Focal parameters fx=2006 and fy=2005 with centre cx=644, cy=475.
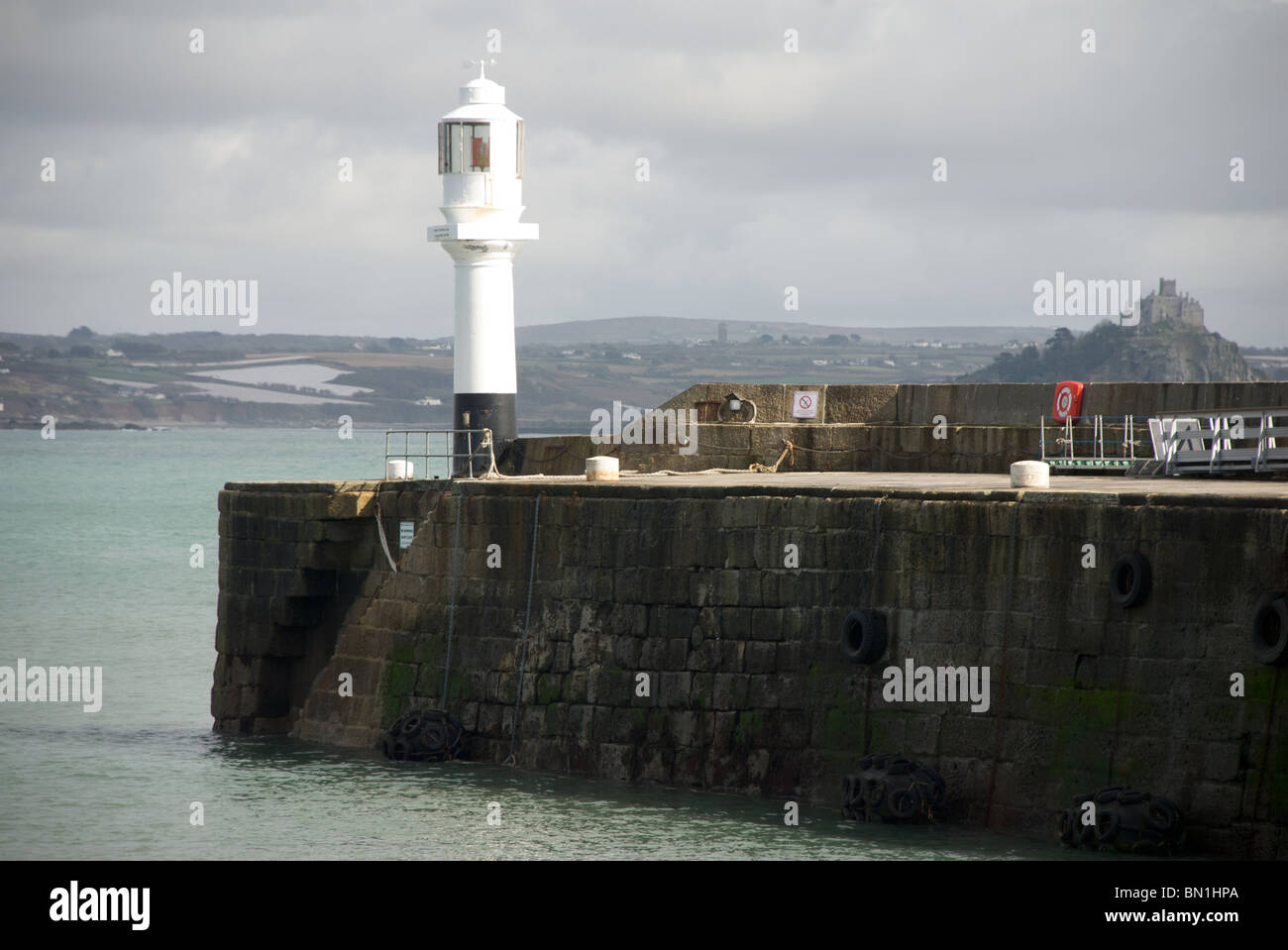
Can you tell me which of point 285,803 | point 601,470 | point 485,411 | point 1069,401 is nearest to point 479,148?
point 485,411

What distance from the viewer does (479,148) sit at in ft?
101

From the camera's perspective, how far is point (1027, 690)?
17391 mm

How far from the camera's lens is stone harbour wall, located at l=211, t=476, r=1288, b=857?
53.2ft

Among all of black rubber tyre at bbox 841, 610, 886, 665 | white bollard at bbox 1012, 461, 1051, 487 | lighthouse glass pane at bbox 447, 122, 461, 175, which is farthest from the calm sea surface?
lighthouse glass pane at bbox 447, 122, 461, 175

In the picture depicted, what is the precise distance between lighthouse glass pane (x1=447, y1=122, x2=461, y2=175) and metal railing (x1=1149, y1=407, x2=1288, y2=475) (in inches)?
512

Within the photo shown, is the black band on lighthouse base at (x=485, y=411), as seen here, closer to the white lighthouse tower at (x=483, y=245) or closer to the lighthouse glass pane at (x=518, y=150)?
the white lighthouse tower at (x=483, y=245)

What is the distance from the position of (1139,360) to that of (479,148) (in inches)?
2666

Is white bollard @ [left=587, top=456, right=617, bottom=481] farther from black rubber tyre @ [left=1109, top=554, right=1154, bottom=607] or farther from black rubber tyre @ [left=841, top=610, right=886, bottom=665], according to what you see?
black rubber tyre @ [left=1109, top=554, right=1154, bottom=607]

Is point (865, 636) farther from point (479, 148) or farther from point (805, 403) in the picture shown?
point (479, 148)

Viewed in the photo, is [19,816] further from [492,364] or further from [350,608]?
[492,364]

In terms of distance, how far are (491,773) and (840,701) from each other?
14.4 feet

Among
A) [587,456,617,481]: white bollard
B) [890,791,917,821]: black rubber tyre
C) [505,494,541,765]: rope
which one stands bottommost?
[890,791,917,821]: black rubber tyre
